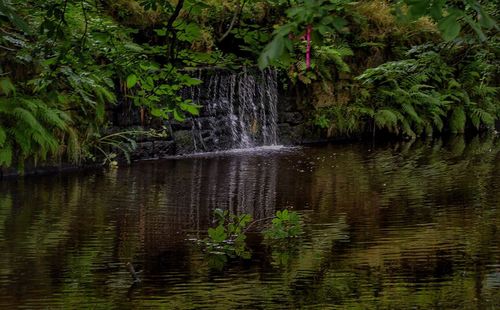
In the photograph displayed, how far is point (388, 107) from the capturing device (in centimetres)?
1513

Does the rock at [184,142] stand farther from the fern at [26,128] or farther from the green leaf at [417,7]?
the green leaf at [417,7]

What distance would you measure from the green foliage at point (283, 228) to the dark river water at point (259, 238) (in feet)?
0.30

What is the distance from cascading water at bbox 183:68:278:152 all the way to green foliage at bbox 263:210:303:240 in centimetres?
680

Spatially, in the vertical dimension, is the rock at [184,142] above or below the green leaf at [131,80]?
below

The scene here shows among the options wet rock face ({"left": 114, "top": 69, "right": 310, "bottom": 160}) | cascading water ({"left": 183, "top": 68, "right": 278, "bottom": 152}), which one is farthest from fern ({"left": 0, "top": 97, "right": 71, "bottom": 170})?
cascading water ({"left": 183, "top": 68, "right": 278, "bottom": 152})

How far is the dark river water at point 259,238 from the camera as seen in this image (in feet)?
15.5

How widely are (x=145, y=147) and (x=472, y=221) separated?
6.69m

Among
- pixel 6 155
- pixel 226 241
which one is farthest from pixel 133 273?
pixel 6 155

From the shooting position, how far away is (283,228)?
6.31m

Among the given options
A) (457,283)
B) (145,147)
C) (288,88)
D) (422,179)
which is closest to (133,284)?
(457,283)

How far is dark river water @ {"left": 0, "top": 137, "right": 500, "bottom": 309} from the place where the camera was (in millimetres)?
4711

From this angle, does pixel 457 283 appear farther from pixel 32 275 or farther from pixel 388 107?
pixel 388 107

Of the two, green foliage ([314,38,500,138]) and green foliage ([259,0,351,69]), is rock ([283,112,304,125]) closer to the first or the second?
green foliage ([314,38,500,138])

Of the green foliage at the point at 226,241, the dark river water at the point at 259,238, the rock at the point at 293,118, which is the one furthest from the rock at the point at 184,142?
the green foliage at the point at 226,241
